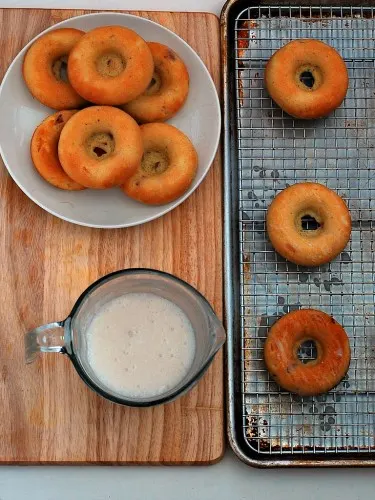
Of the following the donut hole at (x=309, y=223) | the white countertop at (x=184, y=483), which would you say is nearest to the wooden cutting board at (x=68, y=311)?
the white countertop at (x=184, y=483)

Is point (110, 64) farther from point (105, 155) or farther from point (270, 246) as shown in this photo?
point (270, 246)

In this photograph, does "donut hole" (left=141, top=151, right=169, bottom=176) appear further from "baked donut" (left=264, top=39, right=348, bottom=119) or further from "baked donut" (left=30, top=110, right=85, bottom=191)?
"baked donut" (left=264, top=39, right=348, bottom=119)

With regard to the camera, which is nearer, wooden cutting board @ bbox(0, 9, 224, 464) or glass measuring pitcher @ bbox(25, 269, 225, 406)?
glass measuring pitcher @ bbox(25, 269, 225, 406)

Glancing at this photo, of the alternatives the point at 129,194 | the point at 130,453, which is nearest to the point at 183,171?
the point at 129,194

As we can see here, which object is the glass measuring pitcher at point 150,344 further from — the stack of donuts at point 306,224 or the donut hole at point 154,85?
the donut hole at point 154,85

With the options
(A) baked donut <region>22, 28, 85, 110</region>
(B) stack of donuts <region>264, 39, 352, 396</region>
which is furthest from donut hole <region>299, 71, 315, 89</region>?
(A) baked donut <region>22, 28, 85, 110</region>

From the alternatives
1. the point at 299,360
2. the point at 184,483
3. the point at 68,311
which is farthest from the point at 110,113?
the point at 184,483

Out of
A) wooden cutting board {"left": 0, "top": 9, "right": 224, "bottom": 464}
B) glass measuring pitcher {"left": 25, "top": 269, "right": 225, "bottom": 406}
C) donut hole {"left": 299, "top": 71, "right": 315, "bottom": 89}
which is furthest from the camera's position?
donut hole {"left": 299, "top": 71, "right": 315, "bottom": 89}
